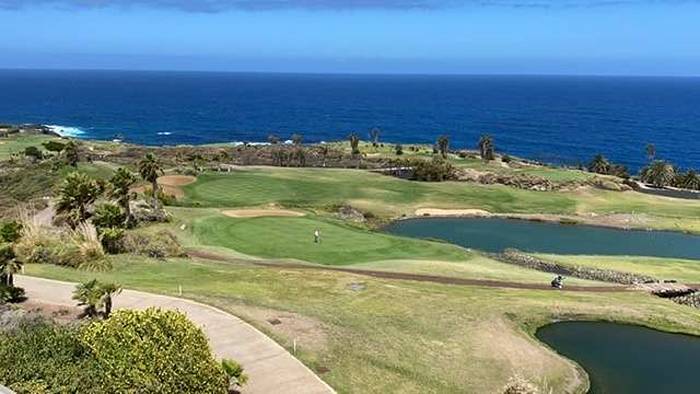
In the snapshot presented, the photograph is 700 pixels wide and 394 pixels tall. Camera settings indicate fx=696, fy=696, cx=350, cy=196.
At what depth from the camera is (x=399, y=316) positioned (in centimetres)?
3209

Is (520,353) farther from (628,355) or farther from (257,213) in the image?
(257,213)

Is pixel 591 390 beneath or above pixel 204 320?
beneath

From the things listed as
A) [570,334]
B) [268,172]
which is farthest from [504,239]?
[268,172]

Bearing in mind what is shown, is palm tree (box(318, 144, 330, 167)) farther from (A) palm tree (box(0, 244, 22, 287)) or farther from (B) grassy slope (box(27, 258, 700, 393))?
(A) palm tree (box(0, 244, 22, 287))

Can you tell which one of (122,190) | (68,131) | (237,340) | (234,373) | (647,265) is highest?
(234,373)

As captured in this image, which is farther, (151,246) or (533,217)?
(533,217)

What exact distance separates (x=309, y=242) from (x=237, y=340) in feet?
82.2

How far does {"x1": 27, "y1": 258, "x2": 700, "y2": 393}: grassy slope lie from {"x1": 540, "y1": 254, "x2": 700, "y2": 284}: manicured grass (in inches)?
309

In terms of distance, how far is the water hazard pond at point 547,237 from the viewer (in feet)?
203

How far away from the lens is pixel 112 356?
1873 centimetres

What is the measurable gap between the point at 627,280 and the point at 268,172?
171 ft

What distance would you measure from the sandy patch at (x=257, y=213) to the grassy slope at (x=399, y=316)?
19.7 m

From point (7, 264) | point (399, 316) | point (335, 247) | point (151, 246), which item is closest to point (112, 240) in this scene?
point (151, 246)

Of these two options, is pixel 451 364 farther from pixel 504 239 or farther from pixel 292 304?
pixel 504 239
